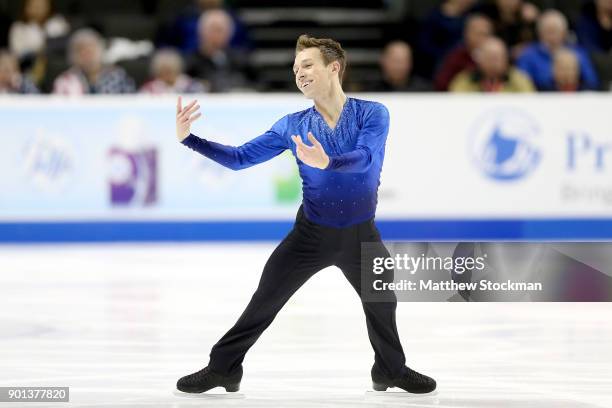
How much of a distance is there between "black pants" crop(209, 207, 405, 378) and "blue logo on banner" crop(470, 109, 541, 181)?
552cm

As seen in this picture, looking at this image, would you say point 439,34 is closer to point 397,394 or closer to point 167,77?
point 167,77

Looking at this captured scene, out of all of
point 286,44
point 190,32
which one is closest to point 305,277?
point 190,32

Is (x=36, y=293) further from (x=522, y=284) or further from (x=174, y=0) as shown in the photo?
(x=174, y=0)

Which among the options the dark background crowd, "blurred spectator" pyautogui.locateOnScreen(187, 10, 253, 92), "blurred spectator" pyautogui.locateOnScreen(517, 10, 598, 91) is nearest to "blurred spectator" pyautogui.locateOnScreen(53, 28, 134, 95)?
the dark background crowd

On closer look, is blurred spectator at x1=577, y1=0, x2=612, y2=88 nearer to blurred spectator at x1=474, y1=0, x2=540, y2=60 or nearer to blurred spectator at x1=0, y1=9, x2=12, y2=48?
blurred spectator at x1=474, y1=0, x2=540, y2=60

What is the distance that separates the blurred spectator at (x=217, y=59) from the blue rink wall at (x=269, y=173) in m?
0.91

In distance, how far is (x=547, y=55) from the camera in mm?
10414

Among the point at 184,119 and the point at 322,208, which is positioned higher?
the point at 184,119

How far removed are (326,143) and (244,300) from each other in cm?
277

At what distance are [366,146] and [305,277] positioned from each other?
570mm

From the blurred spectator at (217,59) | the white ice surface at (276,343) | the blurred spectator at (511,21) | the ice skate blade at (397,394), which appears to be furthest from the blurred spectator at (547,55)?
the ice skate blade at (397,394)

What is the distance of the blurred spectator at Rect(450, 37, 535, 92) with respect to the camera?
994 centimetres

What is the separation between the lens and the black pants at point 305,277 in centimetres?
403

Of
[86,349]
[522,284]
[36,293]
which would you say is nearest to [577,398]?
[522,284]
